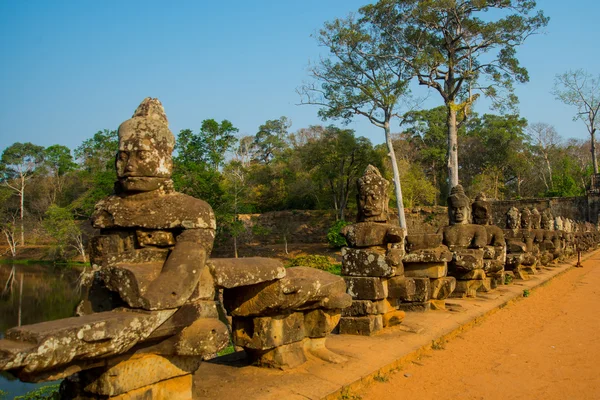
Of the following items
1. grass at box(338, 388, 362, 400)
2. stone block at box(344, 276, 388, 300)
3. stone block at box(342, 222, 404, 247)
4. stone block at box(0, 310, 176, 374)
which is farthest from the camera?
stone block at box(342, 222, 404, 247)

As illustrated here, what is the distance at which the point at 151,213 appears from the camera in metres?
3.45

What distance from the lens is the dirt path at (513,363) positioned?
4.51m

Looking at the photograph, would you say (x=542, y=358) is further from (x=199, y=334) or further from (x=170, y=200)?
(x=170, y=200)

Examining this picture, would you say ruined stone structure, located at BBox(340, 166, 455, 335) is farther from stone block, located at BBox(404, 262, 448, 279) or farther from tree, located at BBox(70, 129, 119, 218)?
tree, located at BBox(70, 129, 119, 218)

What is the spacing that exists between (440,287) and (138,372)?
213 inches

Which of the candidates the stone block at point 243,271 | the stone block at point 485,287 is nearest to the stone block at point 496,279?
the stone block at point 485,287

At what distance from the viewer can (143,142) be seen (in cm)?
347

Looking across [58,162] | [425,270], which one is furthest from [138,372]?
[58,162]

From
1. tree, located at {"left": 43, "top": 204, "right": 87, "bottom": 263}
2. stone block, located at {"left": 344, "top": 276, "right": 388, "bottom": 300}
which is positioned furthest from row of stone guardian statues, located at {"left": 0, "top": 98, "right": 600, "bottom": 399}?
tree, located at {"left": 43, "top": 204, "right": 87, "bottom": 263}

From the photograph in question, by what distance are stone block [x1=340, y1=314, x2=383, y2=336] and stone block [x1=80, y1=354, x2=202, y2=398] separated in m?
2.83

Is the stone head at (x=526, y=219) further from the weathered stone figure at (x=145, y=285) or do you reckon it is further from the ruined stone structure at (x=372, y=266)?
the weathered stone figure at (x=145, y=285)

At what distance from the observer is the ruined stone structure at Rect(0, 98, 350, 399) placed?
273 cm

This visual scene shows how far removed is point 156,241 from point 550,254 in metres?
15.7

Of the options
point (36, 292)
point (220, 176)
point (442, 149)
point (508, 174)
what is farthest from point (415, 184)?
point (36, 292)
